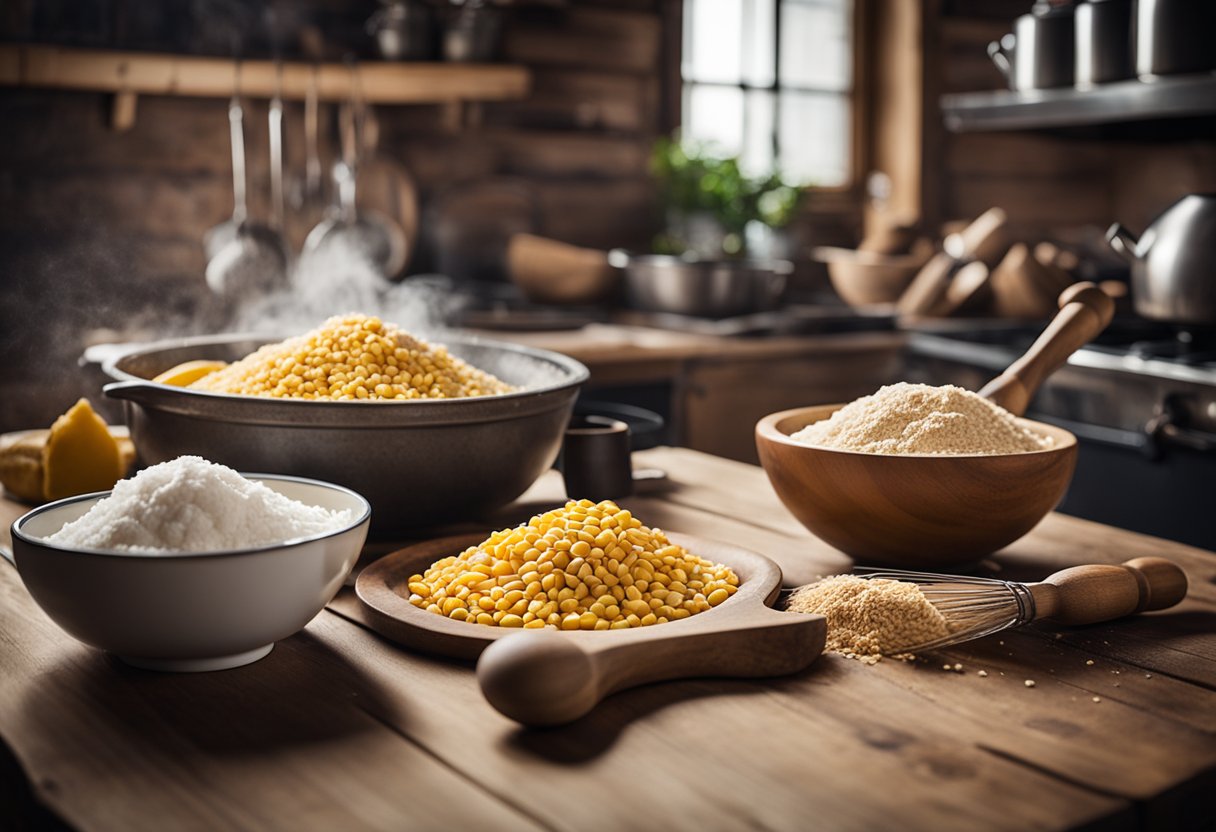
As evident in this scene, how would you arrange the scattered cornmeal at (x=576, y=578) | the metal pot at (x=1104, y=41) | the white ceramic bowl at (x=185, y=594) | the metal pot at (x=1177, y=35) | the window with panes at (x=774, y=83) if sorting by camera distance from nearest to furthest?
the white ceramic bowl at (x=185, y=594) → the scattered cornmeal at (x=576, y=578) → the metal pot at (x=1177, y=35) → the metal pot at (x=1104, y=41) → the window with panes at (x=774, y=83)

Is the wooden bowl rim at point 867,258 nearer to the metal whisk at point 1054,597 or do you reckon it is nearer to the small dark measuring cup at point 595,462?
the small dark measuring cup at point 595,462

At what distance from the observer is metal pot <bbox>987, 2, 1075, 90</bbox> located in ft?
7.70

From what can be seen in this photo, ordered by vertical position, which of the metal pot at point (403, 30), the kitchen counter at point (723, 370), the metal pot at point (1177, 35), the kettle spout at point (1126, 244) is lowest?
the kitchen counter at point (723, 370)

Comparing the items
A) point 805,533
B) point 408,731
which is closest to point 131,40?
point 805,533

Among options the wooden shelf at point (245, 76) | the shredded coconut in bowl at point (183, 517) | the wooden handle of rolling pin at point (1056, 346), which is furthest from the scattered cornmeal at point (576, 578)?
the wooden shelf at point (245, 76)

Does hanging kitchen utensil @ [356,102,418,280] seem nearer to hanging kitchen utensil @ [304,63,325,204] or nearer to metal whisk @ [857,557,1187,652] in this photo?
hanging kitchen utensil @ [304,63,325,204]

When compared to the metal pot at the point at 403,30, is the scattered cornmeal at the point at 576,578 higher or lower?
lower

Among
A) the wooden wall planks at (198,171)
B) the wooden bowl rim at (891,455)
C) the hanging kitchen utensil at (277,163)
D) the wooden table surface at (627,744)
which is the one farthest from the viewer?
the wooden wall planks at (198,171)

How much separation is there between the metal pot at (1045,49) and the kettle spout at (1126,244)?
0.50m

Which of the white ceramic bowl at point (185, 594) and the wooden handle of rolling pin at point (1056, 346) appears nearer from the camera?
the white ceramic bowl at point (185, 594)

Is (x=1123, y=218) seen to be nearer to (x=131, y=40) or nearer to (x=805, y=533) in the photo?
(x=131, y=40)

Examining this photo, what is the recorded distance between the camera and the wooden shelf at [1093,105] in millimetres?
2098

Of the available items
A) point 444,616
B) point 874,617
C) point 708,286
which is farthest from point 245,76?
point 874,617

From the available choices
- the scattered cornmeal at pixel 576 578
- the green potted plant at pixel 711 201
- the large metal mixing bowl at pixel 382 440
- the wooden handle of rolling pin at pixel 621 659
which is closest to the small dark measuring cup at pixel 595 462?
the large metal mixing bowl at pixel 382 440
